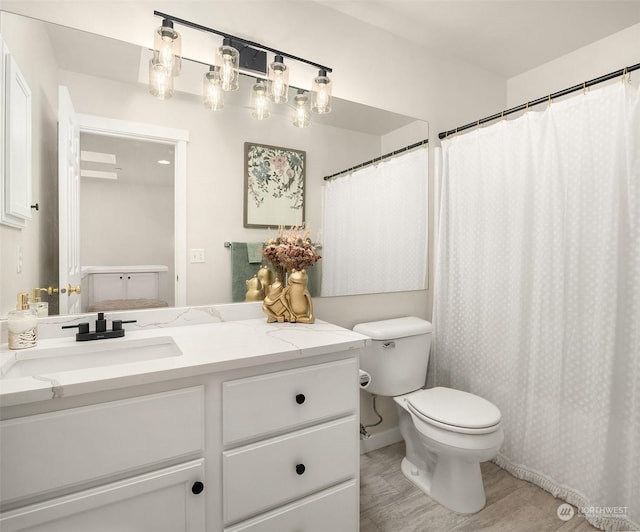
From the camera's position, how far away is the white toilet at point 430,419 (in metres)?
1.56

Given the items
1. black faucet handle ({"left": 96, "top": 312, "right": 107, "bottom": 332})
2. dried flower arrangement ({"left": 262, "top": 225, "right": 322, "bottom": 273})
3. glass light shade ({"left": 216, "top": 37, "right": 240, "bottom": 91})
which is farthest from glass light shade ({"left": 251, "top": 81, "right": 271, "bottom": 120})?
black faucet handle ({"left": 96, "top": 312, "right": 107, "bottom": 332})

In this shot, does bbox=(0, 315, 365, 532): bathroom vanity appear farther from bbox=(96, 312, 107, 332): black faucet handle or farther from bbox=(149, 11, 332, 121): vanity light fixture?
bbox=(149, 11, 332, 121): vanity light fixture

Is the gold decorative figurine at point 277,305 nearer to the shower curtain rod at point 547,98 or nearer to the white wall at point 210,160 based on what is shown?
the white wall at point 210,160

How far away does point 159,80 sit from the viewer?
1.44 meters

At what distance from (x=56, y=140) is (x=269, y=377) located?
1165 millimetres

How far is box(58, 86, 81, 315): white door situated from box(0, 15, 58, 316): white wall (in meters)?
0.02

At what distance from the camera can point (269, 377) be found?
1.16m

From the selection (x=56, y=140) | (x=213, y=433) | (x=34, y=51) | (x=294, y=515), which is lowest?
(x=294, y=515)

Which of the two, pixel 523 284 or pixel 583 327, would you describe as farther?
pixel 523 284

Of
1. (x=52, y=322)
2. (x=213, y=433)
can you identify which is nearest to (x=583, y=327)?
(x=213, y=433)

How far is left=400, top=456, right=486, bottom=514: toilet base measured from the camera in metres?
1.66

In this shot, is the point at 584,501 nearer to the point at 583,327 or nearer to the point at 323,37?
the point at 583,327

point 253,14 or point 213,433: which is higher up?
point 253,14

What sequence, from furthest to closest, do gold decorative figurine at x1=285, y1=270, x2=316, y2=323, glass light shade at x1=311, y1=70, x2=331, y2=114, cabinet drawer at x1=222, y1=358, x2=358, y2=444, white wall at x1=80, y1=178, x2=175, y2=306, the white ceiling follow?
the white ceiling < glass light shade at x1=311, y1=70, x2=331, y2=114 < gold decorative figurine at x1=285, y1=270, x2=316, y2=323 < white wall at x1=80, y1=178, x2=175, y2=306 < cabinet drawer at x1=222, y1=358, x2=358, y2=444
